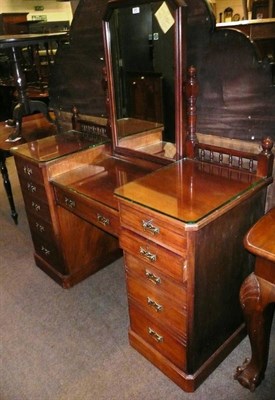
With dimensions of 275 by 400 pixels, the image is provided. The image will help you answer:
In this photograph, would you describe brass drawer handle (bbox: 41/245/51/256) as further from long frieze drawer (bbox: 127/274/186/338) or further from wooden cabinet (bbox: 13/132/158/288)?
long frieze drawer (bbox: 127/274/186/338)

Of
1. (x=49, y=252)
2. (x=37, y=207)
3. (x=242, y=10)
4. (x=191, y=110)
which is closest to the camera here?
(x=191, y=110)

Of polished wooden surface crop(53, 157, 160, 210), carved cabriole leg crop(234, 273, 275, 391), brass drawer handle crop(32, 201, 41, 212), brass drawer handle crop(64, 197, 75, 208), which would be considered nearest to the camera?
carved cabriole leg crop(234, 273, 275, 391)

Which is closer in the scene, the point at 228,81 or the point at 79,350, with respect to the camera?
the point at 228,81

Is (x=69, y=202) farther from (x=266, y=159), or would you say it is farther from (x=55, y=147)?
(x=266, y=159)

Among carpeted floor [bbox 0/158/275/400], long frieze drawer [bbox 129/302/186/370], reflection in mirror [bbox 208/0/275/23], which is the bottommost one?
carpeted floor [bbox 0/158/275/400]

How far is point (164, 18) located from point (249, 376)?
5.48 ft

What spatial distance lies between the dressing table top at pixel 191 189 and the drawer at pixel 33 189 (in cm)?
73

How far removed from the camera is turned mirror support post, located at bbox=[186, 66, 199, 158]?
157 centimetres

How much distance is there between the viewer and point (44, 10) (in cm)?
738

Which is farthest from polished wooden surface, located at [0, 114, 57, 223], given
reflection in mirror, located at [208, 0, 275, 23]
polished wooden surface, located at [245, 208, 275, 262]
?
reflection in mirror, located at [208, 0, 275, 23]

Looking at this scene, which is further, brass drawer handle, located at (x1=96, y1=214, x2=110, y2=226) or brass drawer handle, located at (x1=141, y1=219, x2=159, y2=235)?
brass drawer handle, located at (x1=96, y1=214, x2=110, y2=226)

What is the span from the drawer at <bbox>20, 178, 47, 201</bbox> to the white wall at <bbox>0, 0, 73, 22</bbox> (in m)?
6.35

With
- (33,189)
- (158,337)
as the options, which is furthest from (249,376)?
(33,189)

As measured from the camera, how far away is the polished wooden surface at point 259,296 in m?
1.16
